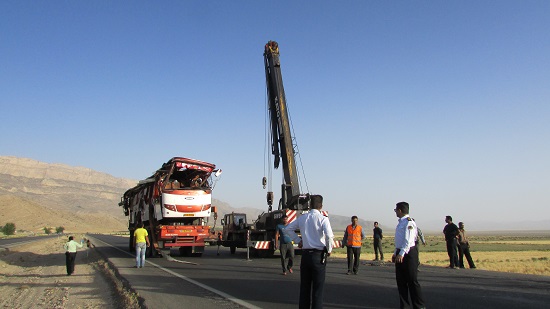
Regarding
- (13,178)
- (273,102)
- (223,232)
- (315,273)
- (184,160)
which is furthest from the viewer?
(13,178)

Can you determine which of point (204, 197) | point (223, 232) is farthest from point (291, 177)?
point (223, 232)

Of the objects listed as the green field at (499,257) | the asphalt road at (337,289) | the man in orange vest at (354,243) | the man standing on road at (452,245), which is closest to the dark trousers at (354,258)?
the man in orange vest at (354,243)

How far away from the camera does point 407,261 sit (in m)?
6.38

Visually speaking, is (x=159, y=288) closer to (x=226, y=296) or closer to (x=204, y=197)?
(x=226, y=296)

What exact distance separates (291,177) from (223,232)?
19.3 feet

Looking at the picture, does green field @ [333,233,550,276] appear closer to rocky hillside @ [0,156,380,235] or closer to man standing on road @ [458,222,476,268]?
man standing on road @ [458,222,476,268]

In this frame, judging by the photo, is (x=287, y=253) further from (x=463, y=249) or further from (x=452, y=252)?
(x=463, y=249)

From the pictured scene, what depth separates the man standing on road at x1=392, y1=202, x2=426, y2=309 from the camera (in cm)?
629

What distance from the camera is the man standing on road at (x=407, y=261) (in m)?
6.29

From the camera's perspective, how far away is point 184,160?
18.5 m

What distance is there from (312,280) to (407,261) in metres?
1.58

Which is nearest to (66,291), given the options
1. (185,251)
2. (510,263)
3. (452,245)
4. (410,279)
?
(410,279)

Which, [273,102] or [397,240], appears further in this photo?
[273,102]

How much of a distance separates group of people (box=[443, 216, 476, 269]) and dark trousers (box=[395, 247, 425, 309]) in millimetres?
8559
